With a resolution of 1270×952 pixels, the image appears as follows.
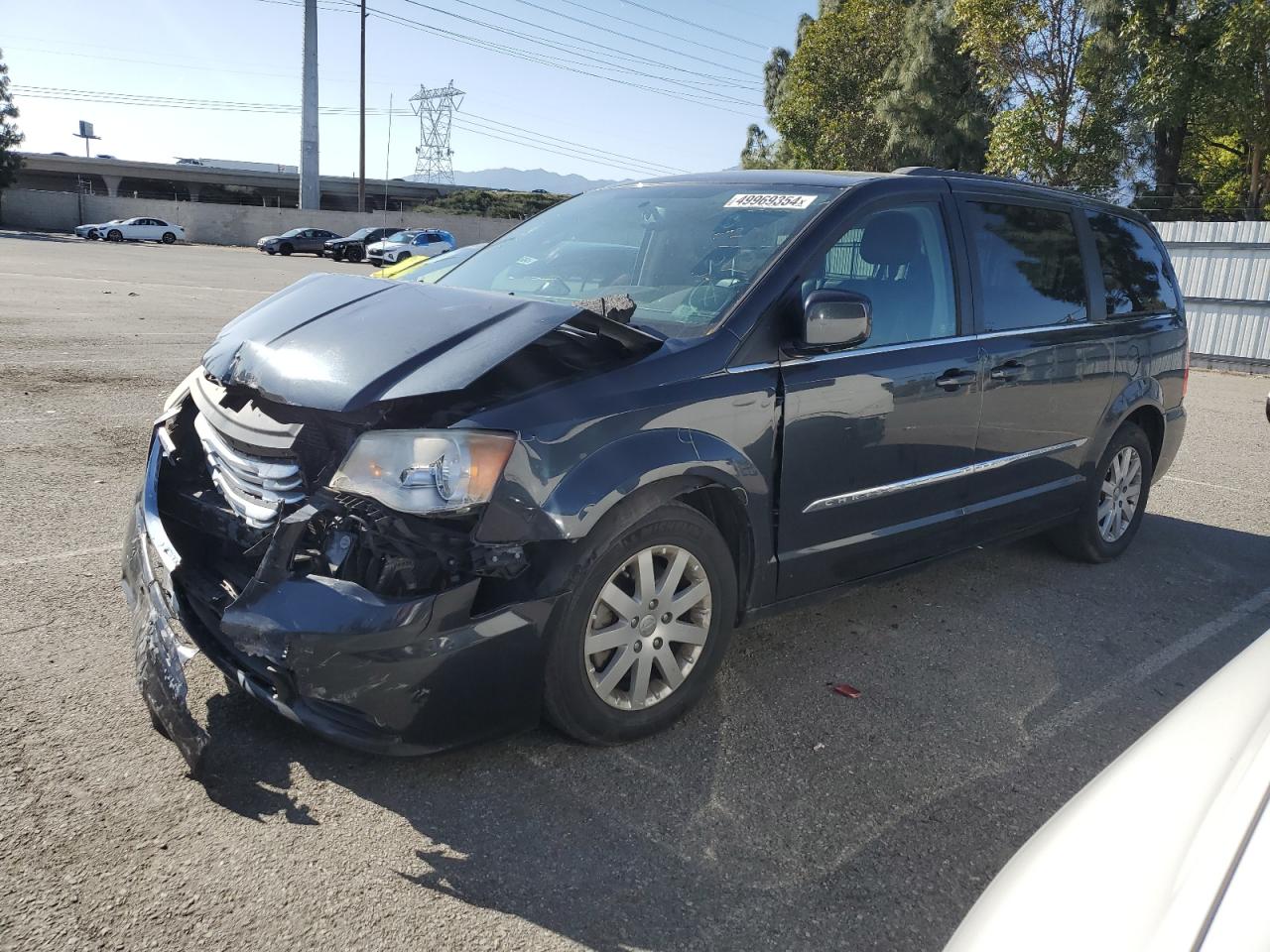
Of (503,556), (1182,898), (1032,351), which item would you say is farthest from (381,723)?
(1032,351)

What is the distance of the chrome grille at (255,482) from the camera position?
2924 millimetres

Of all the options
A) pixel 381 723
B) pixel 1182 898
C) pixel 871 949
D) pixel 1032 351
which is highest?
pixel 1032 351

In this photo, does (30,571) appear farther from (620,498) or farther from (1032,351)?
(1032,351)

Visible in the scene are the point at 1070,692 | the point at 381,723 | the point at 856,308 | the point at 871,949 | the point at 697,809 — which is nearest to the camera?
the point at 871,949

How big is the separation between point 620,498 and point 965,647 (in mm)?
2024

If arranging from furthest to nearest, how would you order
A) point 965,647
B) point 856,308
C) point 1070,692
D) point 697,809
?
point 965,647 < point 1070,692 < point 856,308 < point 697,809

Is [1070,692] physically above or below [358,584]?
below

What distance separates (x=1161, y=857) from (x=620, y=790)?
1.83 meters

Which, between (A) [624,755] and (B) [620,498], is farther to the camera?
(A) [624,755]

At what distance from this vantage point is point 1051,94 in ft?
75.8

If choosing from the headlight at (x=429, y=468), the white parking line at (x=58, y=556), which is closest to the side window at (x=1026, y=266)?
the headlight at (x=429, y=468)

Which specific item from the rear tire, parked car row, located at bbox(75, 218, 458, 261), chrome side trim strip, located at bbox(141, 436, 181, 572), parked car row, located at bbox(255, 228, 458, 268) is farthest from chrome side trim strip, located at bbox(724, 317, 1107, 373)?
parked car row, located at bbox(75, 218, 458, 261)

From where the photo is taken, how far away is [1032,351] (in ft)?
14.9

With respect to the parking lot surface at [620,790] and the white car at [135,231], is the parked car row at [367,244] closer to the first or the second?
the white car at [135,231]
